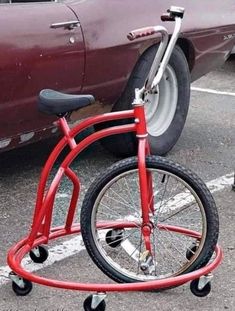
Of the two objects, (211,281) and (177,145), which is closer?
(211,281)

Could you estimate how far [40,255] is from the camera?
384 centimetres

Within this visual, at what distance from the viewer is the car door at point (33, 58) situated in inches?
174

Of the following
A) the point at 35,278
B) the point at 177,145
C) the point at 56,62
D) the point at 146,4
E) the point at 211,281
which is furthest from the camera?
the point at 177,145

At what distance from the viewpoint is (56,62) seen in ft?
15.3

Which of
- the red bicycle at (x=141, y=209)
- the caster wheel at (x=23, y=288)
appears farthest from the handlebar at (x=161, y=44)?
the caster wheel at (x=23, y=288)

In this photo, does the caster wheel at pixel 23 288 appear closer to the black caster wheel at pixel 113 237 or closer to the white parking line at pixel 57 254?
the white parking line at pixel 57 254

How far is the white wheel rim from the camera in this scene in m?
5.78

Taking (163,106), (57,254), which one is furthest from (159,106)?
(57,254)

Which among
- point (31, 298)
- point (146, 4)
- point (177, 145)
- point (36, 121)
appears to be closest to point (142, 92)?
point (31, 298)

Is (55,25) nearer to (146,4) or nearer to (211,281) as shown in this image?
(146,4)

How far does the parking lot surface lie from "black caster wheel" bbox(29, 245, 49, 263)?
0.06 metres

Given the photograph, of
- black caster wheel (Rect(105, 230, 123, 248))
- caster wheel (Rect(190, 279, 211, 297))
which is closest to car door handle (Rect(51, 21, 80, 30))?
black caster wheel (Rect(105, 230, 123, 248))

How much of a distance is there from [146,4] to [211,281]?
7.82 ft

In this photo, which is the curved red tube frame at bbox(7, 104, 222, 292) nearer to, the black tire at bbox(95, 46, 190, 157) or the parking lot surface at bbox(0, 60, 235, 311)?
the parking lot surface at bbox(0, 60, 235, 311)
